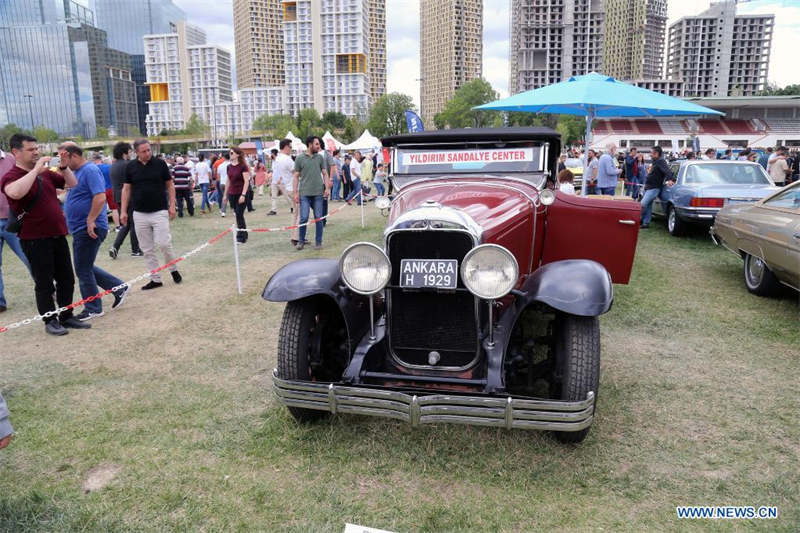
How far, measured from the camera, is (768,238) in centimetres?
582

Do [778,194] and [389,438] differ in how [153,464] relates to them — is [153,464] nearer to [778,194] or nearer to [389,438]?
[389,438]

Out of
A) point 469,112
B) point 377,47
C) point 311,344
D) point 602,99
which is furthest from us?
point 377,47

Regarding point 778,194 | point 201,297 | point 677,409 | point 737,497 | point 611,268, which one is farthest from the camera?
point 201,297

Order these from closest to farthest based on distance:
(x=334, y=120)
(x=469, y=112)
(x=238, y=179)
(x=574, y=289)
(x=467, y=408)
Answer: (x=467, y=408), (x=574, y=289), (x=238, y=179), (x=469, y=112), (x=334, y=120)

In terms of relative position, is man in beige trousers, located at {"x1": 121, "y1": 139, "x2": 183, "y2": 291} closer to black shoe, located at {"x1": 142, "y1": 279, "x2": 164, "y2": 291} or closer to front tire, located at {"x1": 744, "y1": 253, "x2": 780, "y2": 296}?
black shoe, located at {"x1": 142, "y1": 279, "x2": 164, "y2": 291}

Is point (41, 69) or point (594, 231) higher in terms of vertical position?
point (41, 69)

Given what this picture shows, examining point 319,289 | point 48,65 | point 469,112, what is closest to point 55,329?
point 319,289

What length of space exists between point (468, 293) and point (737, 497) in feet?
5.66

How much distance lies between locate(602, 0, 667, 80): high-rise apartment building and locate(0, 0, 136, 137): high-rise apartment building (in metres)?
132

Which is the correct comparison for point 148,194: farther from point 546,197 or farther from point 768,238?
point 768,238

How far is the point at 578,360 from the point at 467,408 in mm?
731

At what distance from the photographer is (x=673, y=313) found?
18.9 feet

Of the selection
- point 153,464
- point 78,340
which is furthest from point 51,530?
point 78,340

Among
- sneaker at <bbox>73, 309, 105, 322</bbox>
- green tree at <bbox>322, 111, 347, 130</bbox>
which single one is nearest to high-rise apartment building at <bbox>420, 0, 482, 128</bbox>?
green tree at <bbox>322, 111, 347, 130</bbox>
